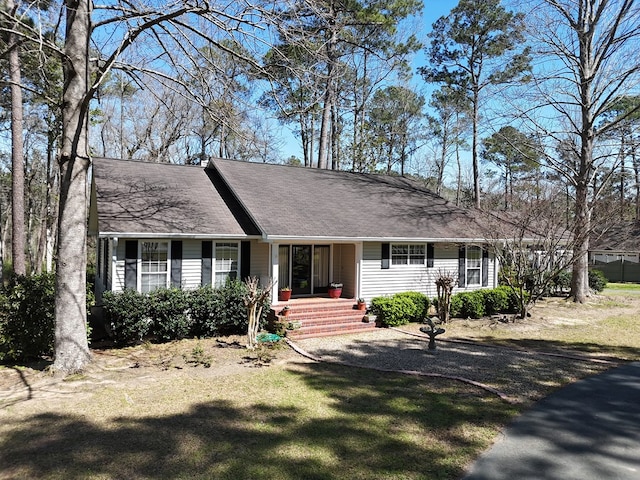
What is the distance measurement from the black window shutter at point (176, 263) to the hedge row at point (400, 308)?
19.7 feet

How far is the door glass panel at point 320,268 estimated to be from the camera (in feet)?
48.1

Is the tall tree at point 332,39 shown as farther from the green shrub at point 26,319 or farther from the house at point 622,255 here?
the house at point 622,255

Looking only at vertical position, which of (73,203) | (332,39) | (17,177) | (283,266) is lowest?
(283,266)

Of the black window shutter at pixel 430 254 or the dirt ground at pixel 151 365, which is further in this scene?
the black window shutter at pixel 430 254

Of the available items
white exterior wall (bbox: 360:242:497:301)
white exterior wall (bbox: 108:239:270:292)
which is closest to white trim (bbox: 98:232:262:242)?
white exterior wall (bbox: 108:239:270:292)

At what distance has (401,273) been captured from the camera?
47.6 ft

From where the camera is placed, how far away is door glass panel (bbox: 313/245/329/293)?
48.1 feet

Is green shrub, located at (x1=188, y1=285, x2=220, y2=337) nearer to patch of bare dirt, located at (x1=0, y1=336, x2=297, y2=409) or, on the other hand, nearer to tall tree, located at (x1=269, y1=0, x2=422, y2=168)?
patch of bare dirt, located at (x1=0, y1=336, x2=297, y2=409)

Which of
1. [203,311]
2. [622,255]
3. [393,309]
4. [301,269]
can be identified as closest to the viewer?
[203,311]

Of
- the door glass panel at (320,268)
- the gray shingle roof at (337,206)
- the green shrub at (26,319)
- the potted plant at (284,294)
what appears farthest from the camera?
the door glass panel at (320,268)

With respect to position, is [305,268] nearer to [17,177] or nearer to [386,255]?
[386,255]

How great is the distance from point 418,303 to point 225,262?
20.9ft

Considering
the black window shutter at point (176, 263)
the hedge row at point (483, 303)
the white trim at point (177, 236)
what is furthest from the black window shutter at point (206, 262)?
the hedge row at point (483, 303)

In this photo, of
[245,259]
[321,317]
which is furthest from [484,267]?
[245,259]
